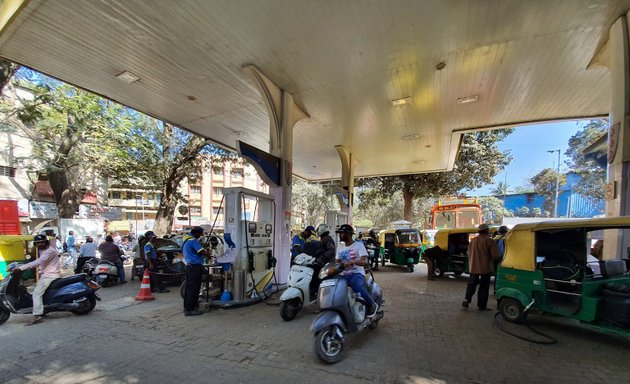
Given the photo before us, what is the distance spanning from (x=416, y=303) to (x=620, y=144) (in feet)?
15.7

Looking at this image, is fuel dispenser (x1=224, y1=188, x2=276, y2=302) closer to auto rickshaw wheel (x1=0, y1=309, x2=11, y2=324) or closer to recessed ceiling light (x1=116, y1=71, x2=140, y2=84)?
auto rickshaw wheel (x1=0, y1=309, x2=11, y2=324)

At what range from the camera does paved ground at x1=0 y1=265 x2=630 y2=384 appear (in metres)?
3.44

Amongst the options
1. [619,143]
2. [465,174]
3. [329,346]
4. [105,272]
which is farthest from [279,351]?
[465,174]

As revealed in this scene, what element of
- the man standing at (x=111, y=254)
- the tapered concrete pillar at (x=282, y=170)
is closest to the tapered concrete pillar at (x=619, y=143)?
the tapered concrete pillar at (x=282, y=170)

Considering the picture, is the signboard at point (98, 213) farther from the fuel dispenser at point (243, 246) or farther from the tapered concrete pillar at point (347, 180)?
the fuel dispenser at point (243, 246)

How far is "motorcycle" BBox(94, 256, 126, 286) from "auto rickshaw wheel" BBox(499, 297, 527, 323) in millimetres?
9651

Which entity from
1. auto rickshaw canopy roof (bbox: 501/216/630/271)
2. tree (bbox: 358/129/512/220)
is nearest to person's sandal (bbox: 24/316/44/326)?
auto rickshaw canopy roof (bbox: 501/216/630/271)

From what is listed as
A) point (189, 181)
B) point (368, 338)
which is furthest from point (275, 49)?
point (189, 181)

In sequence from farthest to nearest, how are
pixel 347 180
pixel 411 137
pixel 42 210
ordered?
pixel 42 210 → pixel 347 180 → pixel 411 137

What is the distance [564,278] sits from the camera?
16.2 feet

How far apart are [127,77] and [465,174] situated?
19338 millimetres

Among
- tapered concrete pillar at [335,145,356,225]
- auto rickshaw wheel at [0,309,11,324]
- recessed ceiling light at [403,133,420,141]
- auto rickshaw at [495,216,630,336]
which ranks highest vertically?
recessed ceiling light at [403,133,420,141]

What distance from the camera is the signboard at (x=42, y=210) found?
20.2 m

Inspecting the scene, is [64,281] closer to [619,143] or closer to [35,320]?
[35,320]
